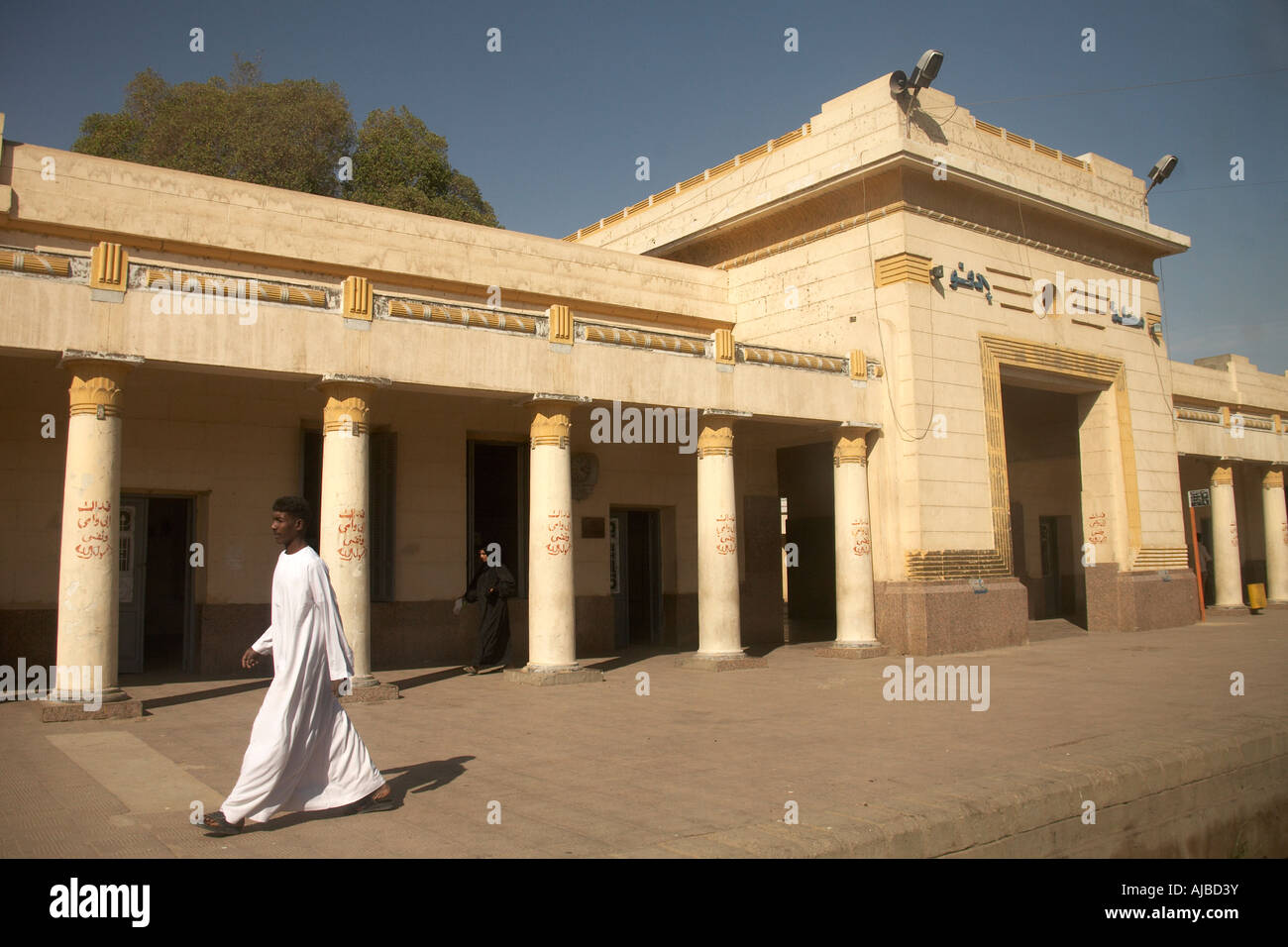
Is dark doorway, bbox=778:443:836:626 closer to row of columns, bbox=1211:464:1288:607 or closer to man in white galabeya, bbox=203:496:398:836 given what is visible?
row of columns, bbox=1211:464:1288:607

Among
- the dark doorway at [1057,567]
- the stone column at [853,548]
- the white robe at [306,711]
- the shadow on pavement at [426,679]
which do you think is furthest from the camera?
the dark doorway at [1057,567]

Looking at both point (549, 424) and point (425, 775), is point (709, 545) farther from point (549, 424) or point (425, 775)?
point (425, 775)

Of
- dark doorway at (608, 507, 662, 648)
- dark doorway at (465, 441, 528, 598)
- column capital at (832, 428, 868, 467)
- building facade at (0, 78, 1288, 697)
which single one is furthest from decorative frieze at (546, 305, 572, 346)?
dark doorway at (608, 507, 662, 648)

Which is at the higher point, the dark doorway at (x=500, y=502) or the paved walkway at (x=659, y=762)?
the dark doorway at (x=500, y=502)

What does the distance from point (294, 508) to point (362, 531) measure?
564 cm

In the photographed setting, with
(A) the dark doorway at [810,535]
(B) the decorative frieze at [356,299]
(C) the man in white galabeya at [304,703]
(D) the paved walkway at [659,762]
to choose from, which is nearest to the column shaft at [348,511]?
Result: (B) the decorative frieze at [356,299]

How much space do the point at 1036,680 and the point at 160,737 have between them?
31.9ft

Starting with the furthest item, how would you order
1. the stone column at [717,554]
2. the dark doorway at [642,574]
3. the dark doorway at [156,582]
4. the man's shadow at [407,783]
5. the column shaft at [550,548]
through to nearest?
the dark doorway at [642,574]
the stone column at [717,554]
the dark doorway at [156,582]
the column shaft at [550,548]
the man's shadow at [407,783]

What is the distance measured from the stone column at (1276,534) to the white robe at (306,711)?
2569cm

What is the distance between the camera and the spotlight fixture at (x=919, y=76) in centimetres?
1619

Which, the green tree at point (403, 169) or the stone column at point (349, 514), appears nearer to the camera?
the stone column at point (349, 514)

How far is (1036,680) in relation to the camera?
12008mm

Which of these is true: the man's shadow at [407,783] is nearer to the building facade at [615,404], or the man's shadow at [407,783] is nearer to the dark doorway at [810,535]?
the building facade at [615,404]
